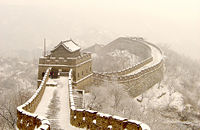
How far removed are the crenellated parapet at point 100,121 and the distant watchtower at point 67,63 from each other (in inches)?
511

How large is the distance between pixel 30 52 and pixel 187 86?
98182 mm

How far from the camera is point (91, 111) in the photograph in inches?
493

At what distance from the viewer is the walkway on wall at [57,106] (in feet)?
47.1

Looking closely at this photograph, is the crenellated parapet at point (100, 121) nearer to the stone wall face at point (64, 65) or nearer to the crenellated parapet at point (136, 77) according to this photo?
the stone wall face at point (64, 65)

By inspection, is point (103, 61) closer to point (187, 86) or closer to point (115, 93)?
point (187, 86)

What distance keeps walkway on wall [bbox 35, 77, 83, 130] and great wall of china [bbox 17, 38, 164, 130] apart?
0.27 metres

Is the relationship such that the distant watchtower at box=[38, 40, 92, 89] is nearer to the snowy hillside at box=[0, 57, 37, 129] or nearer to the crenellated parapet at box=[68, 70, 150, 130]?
the crenellated parapet at box=[68, 70, 150, 130]

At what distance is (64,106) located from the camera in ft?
56.3

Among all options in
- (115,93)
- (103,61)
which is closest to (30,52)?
(103,61)

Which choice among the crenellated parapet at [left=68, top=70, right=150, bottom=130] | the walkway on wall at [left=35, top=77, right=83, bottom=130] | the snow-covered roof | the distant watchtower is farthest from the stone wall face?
the crenellated parapet at [left=68, top=70, right=150, bottom=130]

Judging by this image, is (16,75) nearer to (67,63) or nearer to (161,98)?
(161,98)

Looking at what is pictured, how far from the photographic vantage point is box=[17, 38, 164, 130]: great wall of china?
1113cm

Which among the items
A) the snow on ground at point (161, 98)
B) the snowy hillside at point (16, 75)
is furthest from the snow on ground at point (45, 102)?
the snowy hillside at point (16, 75)

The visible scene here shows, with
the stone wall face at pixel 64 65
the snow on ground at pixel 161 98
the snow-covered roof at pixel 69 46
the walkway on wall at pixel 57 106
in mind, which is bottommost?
the snow on ground at pixel 161 98
